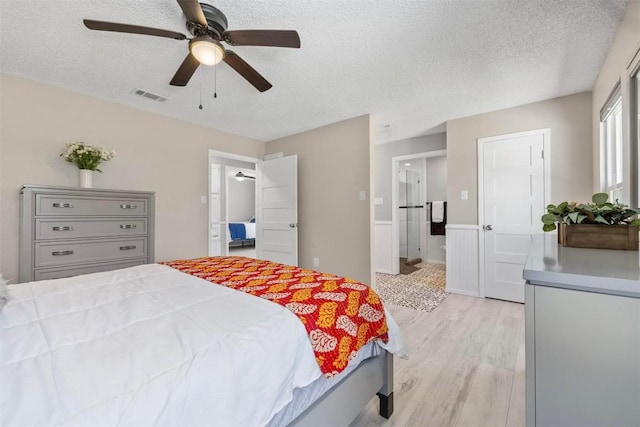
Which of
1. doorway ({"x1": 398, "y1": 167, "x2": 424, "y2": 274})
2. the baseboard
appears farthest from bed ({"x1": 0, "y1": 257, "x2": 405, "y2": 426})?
doorway ({"x1": 398, "y1": 167, "x2": 424, "y2": 274})

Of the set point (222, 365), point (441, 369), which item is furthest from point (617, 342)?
point (441, 369)

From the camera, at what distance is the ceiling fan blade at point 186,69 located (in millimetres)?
1774

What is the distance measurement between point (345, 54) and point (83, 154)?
2.56 m

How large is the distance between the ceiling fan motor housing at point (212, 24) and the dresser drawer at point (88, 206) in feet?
6.06

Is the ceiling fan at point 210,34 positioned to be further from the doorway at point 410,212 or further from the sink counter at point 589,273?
the doorway at point 410,212

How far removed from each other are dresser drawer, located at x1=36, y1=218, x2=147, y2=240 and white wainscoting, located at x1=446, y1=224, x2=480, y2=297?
11.9 ft

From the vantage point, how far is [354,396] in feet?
4.06

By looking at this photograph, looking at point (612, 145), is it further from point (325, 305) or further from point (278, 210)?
point (278, 210)

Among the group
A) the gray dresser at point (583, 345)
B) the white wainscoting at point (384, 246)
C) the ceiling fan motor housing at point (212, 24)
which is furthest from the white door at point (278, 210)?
the gray dresser at point (583, 345)

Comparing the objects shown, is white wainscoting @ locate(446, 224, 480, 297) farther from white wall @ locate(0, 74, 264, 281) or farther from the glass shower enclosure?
white wall @ locate(0, 74, 264, 281)

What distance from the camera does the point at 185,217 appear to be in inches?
141

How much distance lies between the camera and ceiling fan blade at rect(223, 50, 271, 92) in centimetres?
173

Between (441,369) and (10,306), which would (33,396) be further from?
(441,369)

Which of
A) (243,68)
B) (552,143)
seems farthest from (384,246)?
(243,68)
